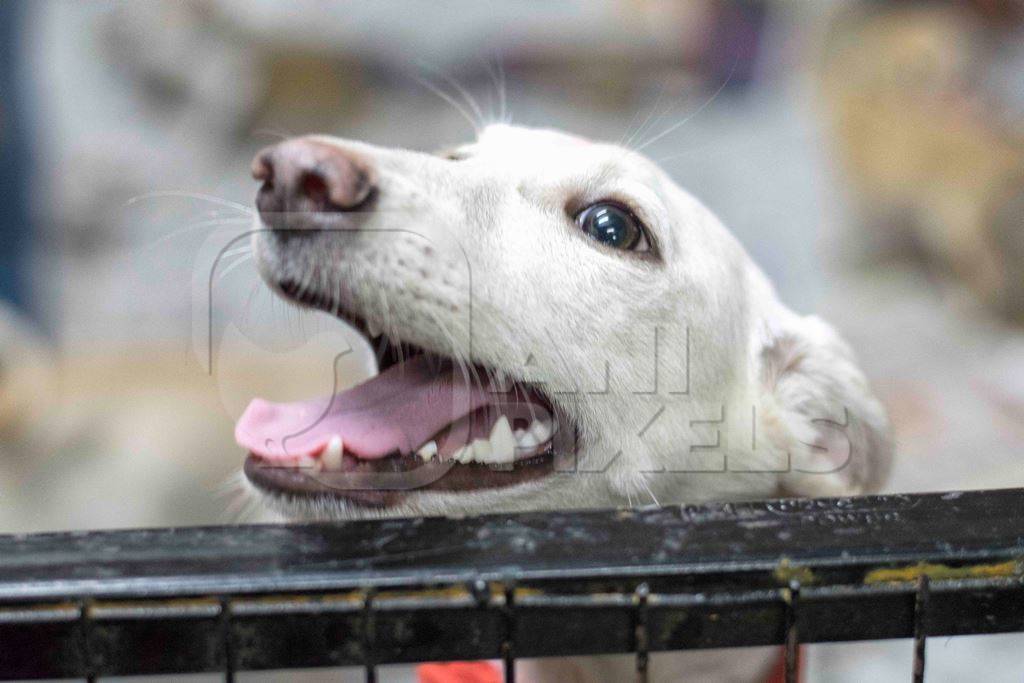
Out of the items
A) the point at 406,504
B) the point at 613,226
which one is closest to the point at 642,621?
the point at 406,504

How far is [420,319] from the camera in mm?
789

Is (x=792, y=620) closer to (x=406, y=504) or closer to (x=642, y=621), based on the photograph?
(x=642, y=621)

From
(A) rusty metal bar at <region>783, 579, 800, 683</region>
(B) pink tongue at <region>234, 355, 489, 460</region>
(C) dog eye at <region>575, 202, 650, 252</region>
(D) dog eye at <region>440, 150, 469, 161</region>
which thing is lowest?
(A) rusty metal bar at <region>783, 579, 800, 683</region>

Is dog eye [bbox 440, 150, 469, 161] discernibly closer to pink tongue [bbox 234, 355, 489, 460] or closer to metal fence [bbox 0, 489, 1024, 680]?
pink tongue [bbox 234, 355, 489, 460]

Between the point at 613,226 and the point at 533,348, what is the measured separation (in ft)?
0.54

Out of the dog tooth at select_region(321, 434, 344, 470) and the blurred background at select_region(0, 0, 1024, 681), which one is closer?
the dog tooth at select_region(321, 434, 344, 470)

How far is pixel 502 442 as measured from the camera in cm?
85

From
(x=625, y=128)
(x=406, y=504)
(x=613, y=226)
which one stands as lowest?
(x=406, y=504)

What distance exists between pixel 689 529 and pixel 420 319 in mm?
343

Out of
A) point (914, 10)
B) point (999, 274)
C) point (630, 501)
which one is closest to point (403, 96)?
point (914, 10)

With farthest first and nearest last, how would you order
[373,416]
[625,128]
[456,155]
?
[625,128] < [456,155] < [373,416]

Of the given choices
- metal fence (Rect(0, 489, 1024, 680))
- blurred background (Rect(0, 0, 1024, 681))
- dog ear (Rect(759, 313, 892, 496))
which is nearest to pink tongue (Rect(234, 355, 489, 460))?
metal fence (Rect(0, 489, 1024, 680))

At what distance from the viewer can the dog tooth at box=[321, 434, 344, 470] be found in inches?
29.9

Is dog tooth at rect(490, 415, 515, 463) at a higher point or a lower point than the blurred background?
lower
